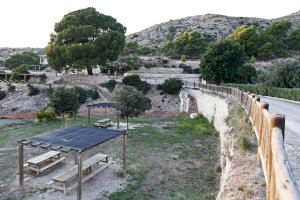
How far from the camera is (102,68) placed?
54625 millimetres

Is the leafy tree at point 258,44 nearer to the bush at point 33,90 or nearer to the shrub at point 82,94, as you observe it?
the shrub at point 82,94

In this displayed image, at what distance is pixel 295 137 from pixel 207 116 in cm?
1817

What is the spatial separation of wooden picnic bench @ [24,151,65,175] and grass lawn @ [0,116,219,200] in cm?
91

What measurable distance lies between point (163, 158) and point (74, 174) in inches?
218

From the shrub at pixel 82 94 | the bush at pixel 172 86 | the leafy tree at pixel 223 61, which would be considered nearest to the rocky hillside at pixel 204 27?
the leafy tree at pixel 223 61

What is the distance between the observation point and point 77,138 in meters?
13.2

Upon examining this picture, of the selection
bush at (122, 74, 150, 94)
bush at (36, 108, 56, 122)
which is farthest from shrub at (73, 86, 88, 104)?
bush at (36, 108, 56, 122)

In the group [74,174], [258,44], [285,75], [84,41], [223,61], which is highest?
[258,44]

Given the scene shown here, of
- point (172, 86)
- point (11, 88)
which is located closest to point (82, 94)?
point (172, 86)

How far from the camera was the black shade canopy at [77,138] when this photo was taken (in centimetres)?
1225

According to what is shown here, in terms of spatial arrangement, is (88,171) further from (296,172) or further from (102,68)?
(102,68)

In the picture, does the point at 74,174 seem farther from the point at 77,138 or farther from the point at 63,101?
the point at 63,101

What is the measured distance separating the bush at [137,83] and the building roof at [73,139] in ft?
85.0

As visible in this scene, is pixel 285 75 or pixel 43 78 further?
pixel 43 78
